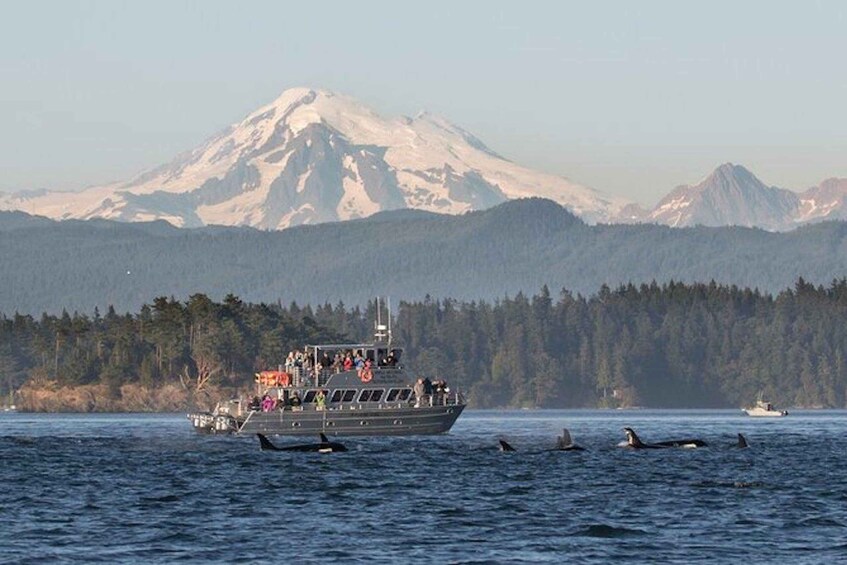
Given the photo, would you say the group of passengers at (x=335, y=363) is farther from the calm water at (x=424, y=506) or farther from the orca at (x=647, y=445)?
the orca at (x=647, y=445)

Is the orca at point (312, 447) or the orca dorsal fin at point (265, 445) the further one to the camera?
the orca dorsal fin at point (265, 445)

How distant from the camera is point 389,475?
396 feet

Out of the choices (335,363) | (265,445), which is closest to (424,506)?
(265,445)

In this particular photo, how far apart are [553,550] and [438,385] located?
98504 mm

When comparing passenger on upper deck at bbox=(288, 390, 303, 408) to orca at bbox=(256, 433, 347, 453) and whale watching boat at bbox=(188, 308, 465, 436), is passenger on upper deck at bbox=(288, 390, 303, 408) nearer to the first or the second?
whale watching boat at bbox=(188, 308, 465, 436)

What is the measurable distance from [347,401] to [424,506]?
236ft

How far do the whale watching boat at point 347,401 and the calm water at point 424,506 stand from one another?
1586cm

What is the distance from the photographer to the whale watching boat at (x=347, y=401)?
168500 millimetres

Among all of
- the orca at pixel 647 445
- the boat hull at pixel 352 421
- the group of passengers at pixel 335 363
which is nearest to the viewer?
the orca at pixel 647 445

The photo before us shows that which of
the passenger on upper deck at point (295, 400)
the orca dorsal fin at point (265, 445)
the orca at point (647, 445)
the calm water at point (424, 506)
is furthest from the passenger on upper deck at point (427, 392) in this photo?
the orca dorsal fin at point (265, 445)

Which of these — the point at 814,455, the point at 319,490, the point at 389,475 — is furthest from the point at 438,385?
the point at 319,490

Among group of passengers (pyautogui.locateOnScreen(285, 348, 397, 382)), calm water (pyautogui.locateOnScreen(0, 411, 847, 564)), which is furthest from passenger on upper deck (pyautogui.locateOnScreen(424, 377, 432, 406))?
calm water (pyautogui.locateOnScreen(0, 411, 847, 564))

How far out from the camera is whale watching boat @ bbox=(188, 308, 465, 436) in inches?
6634

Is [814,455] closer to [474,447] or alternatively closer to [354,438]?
[474,447]
